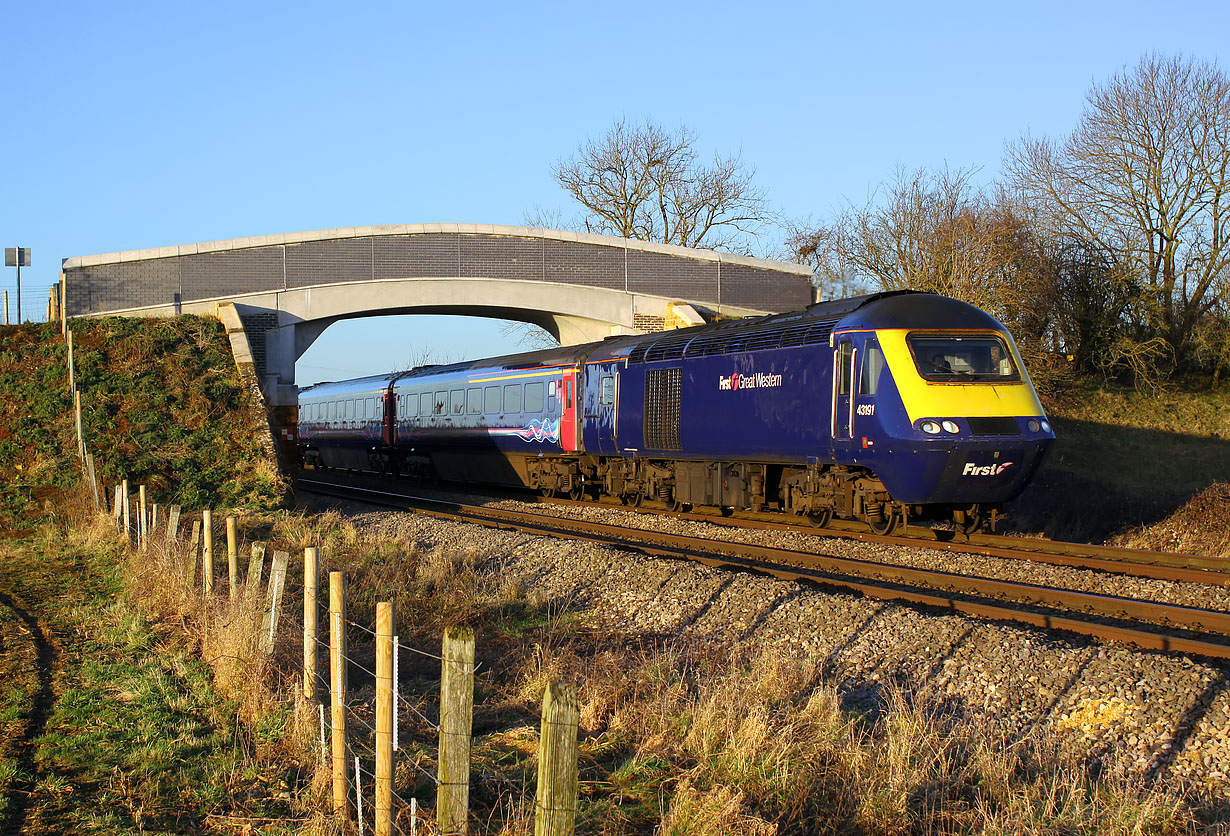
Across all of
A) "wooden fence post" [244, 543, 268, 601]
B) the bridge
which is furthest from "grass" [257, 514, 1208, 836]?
the bridge

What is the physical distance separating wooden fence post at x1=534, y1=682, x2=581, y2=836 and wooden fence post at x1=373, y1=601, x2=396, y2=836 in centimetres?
111

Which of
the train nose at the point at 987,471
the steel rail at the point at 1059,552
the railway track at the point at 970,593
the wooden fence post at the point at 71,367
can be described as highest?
the wooden fence post at the point at 71,367

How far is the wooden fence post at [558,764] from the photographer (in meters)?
3.78

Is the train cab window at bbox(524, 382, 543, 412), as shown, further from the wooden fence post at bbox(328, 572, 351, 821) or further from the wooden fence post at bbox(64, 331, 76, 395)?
the wooden fence post at bbox(328, 572, 351, 821)

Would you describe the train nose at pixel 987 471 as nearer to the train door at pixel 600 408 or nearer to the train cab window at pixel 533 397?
the train door at pixel 600 408

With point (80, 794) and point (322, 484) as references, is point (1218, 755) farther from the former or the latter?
point (322, 484)

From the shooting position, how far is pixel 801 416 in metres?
13.6

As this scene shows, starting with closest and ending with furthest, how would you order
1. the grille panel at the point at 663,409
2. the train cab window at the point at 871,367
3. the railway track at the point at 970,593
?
the railway track at the point at 970,593 < the train cab window at the point at 871,367 < the grille panel at the point at 663,409

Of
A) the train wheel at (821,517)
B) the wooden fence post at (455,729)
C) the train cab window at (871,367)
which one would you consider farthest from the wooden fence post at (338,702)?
the train wheel at (821,517)

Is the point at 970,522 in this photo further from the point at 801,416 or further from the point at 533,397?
the point at 533,397

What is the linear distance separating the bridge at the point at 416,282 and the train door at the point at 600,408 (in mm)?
12411

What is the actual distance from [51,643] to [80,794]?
13.5 ft

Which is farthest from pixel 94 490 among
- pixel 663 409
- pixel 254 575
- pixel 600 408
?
pixel 254 575

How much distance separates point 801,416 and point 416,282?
20371 mm
